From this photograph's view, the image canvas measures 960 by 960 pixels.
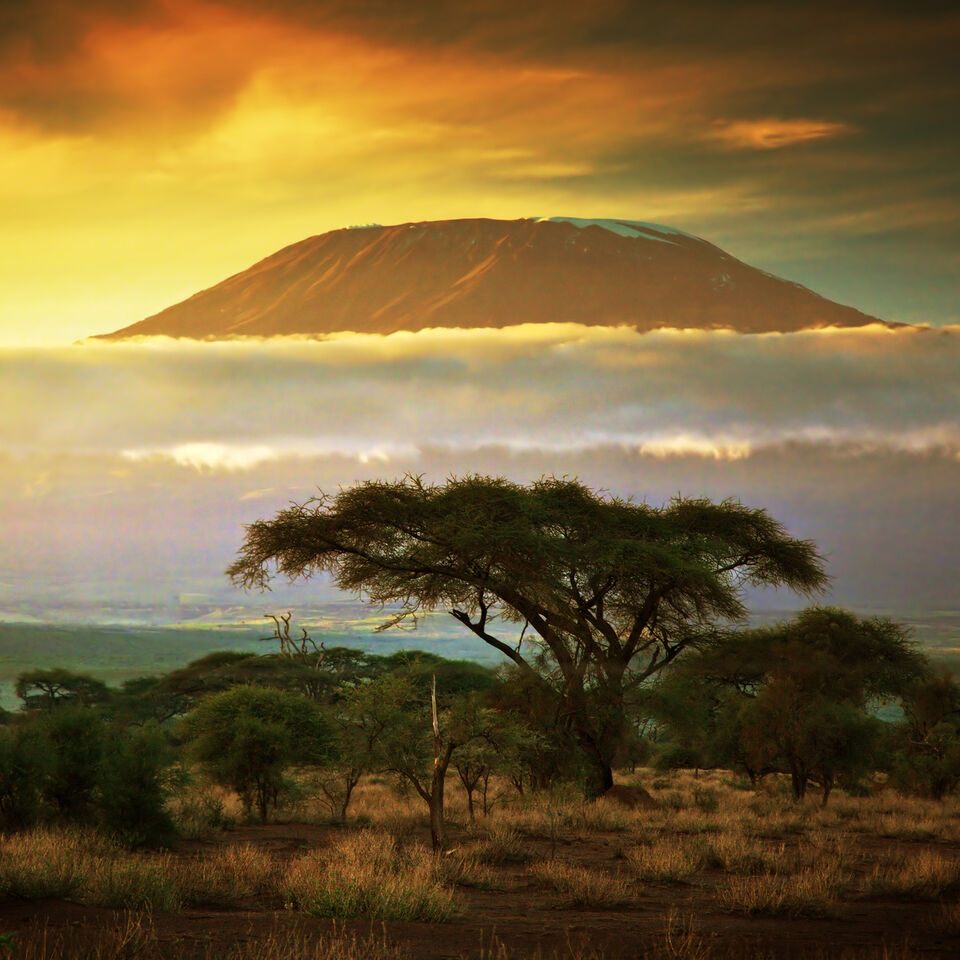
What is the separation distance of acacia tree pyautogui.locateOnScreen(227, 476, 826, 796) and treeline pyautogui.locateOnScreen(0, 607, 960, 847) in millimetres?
873

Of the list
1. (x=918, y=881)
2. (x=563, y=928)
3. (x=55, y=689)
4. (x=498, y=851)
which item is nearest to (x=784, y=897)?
(x=563, y=928)

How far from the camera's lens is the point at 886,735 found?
37.7 m

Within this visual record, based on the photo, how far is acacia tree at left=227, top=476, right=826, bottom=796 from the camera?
98.0 ft

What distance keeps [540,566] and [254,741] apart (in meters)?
8.72

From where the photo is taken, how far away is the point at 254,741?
2986 cm

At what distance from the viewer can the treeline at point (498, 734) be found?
73.0 feet

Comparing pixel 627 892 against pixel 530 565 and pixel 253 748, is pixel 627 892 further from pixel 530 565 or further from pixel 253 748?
pixel 253 748

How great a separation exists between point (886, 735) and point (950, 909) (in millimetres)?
24648

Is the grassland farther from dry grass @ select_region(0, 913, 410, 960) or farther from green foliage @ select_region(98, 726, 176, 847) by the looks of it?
green foliage @ select_region(98, 726, 176, 847)

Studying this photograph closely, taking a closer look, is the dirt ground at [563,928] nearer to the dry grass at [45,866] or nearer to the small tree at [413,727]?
the dry grass at [45,866]

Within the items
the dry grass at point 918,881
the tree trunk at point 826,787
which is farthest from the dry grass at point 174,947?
the tree trunk at point 826,787

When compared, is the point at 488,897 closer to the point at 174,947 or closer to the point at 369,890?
the point at 369,890

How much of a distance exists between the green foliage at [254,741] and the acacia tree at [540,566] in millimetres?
3658

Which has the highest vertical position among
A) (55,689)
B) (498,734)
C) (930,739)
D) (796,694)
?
(498,734)
